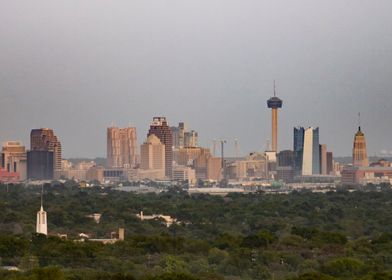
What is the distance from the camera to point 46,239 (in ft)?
234

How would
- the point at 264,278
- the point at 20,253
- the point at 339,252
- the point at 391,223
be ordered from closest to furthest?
1. the point at 264,278
2. the point at 20,253
3. the point at 339,252
4. the point at 391,223

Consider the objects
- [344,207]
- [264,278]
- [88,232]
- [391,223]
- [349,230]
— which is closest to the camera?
[264,278]

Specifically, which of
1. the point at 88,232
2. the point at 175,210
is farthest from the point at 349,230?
the point at 175,210

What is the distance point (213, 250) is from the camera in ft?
225

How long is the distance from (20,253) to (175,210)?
61.6m

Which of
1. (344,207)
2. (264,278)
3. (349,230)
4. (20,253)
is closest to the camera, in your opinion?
(264,278)

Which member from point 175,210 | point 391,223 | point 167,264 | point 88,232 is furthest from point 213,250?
point 175,210

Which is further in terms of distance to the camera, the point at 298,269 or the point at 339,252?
the point at 339,252

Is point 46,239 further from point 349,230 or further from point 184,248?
point 349,230

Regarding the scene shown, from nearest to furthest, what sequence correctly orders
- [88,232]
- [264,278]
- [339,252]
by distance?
1. [264,278]
2. [339,252]
3. [88,232]

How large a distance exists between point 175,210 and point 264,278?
66.6 m

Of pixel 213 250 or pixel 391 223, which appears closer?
pixel 213 250

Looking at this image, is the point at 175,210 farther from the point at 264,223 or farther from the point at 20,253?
the point at 20,253

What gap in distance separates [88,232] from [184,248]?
2069cm
